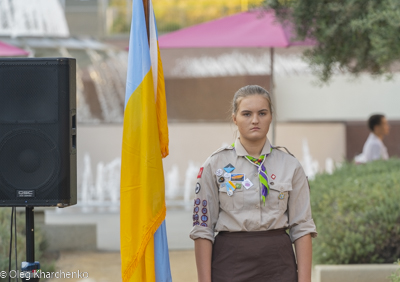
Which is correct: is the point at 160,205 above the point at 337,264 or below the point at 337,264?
above

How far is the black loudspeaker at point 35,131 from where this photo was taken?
3.51m

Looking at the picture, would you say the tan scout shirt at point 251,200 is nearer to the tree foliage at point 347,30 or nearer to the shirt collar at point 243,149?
the shirt collar at point 243,149

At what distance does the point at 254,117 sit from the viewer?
3086 mm

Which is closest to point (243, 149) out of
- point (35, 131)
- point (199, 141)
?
point (35, 131)

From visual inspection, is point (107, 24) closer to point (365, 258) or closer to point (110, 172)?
point (110, 172)

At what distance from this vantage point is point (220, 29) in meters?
7.66

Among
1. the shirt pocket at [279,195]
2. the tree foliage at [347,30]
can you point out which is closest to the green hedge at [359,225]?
the tree foliage at [347,30]

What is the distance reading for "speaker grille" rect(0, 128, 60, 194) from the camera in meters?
3.53

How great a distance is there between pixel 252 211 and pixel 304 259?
35 centimetres

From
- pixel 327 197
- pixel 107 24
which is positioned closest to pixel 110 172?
pixel 107 24

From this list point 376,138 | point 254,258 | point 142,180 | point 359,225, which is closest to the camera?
point 254,258

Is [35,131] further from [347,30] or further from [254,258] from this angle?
[347,30]

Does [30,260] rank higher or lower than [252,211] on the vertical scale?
lower

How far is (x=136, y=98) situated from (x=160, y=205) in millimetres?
598
